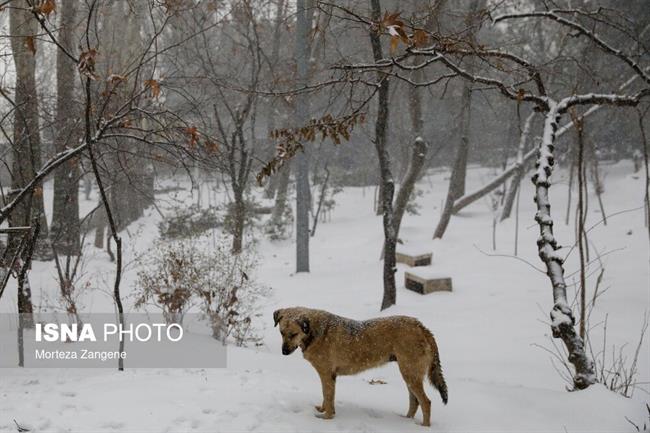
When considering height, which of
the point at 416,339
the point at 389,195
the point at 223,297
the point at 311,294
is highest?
the point at 389,195

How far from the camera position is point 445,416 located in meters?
4.26

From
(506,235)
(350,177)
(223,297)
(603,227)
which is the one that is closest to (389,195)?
(223,297)

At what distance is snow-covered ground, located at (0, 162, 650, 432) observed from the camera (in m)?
4.05

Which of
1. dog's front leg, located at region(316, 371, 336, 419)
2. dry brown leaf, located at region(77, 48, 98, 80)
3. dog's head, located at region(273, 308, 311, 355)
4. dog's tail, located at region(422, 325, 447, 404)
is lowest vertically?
dog's front leg, located at region(316, 371, 336, 419)

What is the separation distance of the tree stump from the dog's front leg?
666 cm

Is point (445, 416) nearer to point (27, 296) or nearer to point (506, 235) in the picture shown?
point (27, 296)

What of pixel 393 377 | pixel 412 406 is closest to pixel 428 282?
pixel 393 377

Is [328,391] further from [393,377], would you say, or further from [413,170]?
[413,170]

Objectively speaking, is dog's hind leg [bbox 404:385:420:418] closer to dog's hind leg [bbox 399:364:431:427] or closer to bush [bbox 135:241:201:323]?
dog's hind leg [bbox 399:364:431:427]

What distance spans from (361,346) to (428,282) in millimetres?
6719

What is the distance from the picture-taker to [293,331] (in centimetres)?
390

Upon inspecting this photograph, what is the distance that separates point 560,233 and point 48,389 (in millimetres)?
14871

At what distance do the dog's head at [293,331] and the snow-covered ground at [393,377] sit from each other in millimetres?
683

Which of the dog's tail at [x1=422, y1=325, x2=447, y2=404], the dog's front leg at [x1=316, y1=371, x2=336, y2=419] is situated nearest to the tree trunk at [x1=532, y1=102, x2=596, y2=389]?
the dog's tail at [x1=422, y1=325, x2=447, y2=404]
